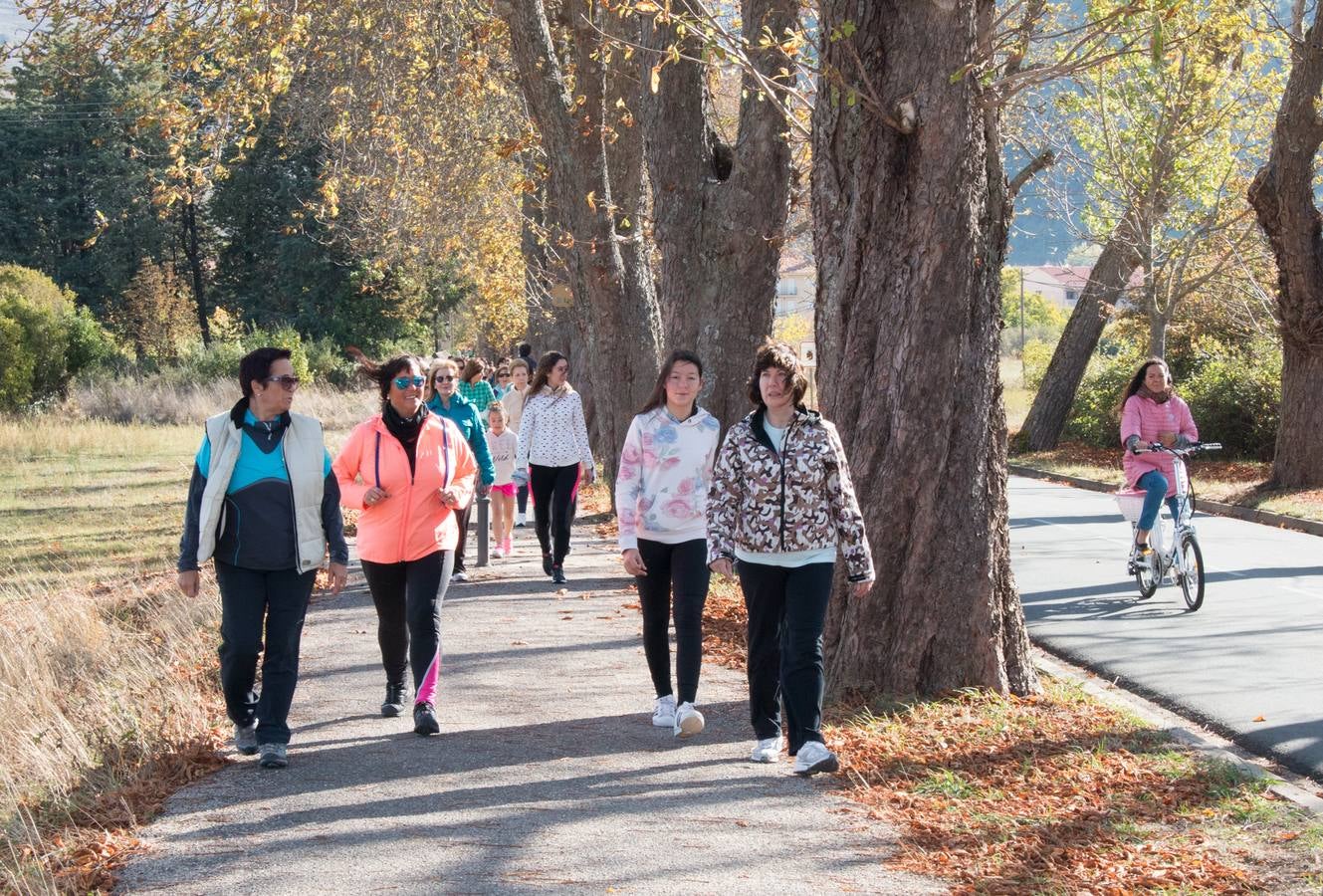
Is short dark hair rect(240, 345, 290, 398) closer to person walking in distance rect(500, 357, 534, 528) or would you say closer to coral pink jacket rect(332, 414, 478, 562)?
coral pink jacket rect(332, 414, 478, 562)

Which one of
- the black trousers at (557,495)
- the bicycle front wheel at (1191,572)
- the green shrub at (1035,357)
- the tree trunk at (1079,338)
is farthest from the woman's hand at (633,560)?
the green shrub at (1035,357)

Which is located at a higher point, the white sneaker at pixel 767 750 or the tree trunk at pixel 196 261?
the tree trunk at pixel 196 261

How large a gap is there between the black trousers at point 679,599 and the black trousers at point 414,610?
3.50ft

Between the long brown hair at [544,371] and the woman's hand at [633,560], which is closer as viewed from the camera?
the woman's hand at [633,560]

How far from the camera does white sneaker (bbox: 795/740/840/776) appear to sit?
270 inches

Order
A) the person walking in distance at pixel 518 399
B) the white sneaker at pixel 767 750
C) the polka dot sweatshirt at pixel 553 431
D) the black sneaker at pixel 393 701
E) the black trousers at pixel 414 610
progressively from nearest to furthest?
1. the white sneaker at pixel 767 750
2. the black trousers at pixel 414 610
3. the black sneaker at pixel 393 701
4. the polka dot sweatshirt at pixel 553 431
5. the person walking in distance at pixel 518 399

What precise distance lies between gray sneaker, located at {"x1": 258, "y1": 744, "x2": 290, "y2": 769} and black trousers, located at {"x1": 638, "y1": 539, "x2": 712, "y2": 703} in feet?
6.22

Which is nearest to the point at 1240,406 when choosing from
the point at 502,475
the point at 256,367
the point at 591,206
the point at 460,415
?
the point at 591,206

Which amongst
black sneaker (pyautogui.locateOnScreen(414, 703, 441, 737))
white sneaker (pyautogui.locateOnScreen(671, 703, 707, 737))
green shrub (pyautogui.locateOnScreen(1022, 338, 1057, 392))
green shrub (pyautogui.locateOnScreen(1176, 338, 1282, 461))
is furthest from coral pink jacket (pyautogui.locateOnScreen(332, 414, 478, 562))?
green shrub (pyautogui.locateOnScreen(1022, 338, 1057, 392))

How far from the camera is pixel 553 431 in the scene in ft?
45.4

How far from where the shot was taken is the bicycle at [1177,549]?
41.3 ft

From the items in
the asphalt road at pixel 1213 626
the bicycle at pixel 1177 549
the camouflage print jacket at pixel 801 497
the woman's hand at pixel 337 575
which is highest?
the camouflage print jacket at pixel 801 497

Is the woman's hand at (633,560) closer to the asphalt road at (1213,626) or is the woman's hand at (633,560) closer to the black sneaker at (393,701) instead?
the black sneaker at (393,701)

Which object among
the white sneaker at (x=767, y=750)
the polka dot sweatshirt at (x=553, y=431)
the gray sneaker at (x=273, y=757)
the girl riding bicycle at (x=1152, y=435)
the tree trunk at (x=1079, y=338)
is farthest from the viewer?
the tree trunk at (x=1079, y=338)
